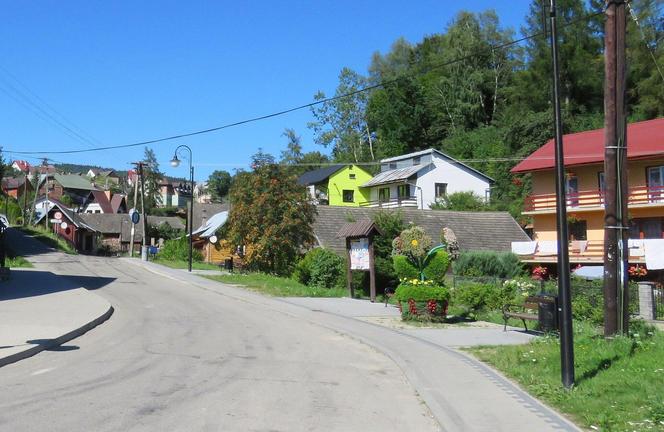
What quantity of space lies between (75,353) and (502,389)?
23.8 feet

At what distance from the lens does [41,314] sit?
1641cm

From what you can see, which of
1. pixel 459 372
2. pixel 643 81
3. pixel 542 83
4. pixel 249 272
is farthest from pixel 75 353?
pixel 542 83

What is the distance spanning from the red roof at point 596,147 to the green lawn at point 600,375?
26459 millimetres

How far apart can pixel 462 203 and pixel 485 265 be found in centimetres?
2804

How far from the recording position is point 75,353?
1167 centimetres

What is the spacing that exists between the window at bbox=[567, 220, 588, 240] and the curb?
32.6m

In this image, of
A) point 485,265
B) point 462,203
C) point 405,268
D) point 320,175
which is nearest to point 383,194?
point 320,175

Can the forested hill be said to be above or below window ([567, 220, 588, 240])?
above

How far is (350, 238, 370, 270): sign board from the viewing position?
2478 cm

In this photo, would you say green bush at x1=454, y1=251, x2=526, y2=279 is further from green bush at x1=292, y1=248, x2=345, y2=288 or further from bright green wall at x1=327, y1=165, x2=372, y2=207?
bright green wall at x1=327, y1=165, x2=372, y2=207

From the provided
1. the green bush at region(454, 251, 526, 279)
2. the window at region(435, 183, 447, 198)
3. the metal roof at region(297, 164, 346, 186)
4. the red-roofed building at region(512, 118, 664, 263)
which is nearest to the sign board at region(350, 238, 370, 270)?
the green bush at region(454, 251, 526, 279)

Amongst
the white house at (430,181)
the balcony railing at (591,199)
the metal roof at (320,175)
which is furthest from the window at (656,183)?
the metal roof at (320,175)

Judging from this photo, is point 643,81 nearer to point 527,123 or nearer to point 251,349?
point 527,123

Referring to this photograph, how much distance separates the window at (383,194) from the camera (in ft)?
237
